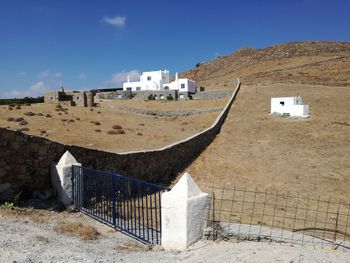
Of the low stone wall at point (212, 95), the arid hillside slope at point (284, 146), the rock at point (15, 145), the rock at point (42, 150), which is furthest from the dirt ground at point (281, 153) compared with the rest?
the rock at point (15, 145)

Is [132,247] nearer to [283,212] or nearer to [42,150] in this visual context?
[42,150]

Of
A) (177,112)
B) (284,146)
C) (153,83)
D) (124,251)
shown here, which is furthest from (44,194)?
(153,83)

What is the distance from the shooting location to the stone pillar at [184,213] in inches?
239

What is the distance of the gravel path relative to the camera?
5477 mm

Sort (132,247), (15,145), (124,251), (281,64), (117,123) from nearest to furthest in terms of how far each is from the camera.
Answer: (124,251) < (132,247) < (15,145) < (117,123) < (281,64)

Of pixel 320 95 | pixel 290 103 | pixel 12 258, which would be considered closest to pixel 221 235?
pixel 12 258

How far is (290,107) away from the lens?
36094 millimetres

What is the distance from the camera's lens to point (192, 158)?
68.4 feet

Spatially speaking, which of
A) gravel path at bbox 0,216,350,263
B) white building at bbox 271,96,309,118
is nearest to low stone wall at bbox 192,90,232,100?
white building at bbox 271,96,309,118

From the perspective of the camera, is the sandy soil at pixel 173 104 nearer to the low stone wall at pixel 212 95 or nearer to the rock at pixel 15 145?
the low stone wall at pixel 212 95

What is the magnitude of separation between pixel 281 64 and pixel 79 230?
284 feet

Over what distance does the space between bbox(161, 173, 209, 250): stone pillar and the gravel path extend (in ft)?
0.61

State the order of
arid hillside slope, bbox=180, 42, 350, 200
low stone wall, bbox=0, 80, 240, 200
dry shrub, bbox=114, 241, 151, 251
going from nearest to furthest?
dry shrub, bbox=114, 241, 151, 251 < low stone wall, bbox=0, 80, 240, 200 < arid hillside slope, bbox=180, 42, 350, 200

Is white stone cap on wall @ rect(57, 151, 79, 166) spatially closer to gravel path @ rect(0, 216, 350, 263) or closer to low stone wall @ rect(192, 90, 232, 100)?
gravel path @ rect(0, 216, 350, 263)
